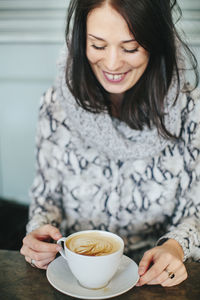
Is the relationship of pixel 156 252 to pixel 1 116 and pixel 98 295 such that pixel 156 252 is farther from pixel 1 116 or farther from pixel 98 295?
pixel 1 116

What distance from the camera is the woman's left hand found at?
2.38 feet

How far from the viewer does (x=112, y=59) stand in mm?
943

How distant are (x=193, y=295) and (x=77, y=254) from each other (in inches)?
9.2

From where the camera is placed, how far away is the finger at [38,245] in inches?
32.1

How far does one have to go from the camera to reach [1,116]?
67.4 inches

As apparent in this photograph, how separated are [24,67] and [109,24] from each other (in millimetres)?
779

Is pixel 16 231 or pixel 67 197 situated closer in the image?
pixel 67 197

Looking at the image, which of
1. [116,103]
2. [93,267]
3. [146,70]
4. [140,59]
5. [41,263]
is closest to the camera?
[93,267]

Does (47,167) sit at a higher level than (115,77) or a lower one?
lower

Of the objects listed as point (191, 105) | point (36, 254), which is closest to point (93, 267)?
point (36, 254)

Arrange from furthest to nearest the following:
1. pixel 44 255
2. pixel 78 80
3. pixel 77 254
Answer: pixel 78 80 < pixel 44 255 < pixel 77 254

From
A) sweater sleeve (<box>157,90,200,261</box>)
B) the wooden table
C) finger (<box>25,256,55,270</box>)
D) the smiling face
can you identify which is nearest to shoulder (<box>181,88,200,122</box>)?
sweater sleeve (<box>157,90,200,261</box>)

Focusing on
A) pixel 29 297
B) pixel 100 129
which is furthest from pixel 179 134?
pixel 29 297

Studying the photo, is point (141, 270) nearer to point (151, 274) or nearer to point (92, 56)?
point (151, 274)
